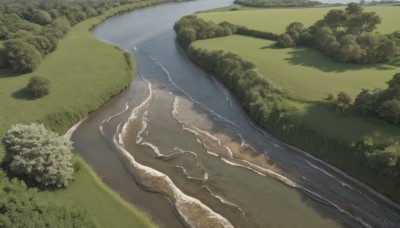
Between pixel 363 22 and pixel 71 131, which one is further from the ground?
pixel 363 22

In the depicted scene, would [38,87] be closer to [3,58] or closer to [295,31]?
[3,58]

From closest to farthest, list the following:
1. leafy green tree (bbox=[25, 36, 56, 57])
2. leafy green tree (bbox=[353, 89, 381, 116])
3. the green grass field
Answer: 1. leafy green tree (bbox=[353, 89, 381, 116])
2. leafy green tree (bbox=[25, 36, 56, 57])
3. the green grass field

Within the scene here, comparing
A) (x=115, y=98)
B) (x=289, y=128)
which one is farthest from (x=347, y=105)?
(x=115, y=98)

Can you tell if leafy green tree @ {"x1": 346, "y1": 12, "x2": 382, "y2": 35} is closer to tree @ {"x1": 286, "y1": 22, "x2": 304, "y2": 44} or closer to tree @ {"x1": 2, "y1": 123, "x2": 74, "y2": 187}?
tree @ {"x1": 286, "y1": 22, "x2": 304, "y2": 44}

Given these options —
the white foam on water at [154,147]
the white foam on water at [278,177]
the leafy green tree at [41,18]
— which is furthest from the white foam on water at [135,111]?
the leafy green tree at [41,18]

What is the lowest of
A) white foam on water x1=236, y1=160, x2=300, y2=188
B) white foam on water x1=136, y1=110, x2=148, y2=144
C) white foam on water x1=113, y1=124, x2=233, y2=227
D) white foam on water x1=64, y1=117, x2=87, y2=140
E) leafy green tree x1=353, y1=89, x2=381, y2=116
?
white foam on water x1=113, y1=124, x2=233, y2=227

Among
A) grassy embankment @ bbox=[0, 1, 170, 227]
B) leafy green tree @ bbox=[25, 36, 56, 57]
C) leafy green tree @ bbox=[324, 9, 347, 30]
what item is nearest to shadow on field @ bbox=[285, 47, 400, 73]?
leafy green tree @ bbox=[324, 9, 347, 30]

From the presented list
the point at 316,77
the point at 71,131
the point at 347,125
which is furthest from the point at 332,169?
the point at 71,131
